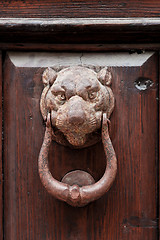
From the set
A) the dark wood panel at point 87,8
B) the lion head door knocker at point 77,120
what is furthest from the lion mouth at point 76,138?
the dark wood panel at point 87,8

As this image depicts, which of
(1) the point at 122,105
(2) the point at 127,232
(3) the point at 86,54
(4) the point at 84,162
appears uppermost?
(3) the point at 86,54

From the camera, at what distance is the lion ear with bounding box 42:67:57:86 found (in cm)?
57

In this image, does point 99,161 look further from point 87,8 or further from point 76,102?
point 87,8

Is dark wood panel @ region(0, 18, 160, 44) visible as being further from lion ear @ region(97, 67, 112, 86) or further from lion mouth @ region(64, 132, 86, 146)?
lion mouth @ region(64, 132, 86, 146)

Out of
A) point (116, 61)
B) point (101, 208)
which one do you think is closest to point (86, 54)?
point (116, 61)

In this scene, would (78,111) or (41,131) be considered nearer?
(78,111)

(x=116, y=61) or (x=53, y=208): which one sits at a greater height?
(x=116, y=61)

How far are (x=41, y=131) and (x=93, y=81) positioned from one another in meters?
0.15

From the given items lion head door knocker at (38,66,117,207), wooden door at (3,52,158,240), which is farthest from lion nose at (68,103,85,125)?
wooden door at (3,52,158,240)

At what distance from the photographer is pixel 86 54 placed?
591 millimetres

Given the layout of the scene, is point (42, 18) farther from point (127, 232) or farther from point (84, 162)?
Answer: point (127, 232)

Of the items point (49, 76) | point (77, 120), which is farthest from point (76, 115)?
point (49, 76)

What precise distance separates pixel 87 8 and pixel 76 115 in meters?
0.22

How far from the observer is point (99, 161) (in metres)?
0.59
